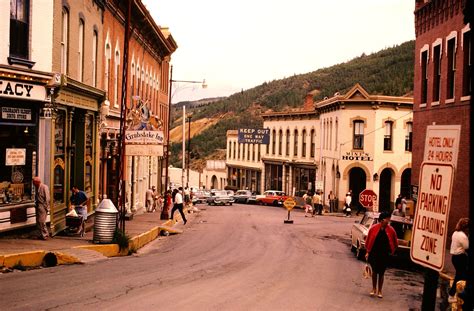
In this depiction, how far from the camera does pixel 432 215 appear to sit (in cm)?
596

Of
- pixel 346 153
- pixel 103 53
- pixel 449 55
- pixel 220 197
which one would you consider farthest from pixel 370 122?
pixel 103 53

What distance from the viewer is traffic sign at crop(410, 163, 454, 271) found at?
5770mm

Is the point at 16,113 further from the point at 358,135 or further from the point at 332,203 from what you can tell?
the point at 358,135

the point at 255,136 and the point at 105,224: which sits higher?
the point at 255,136

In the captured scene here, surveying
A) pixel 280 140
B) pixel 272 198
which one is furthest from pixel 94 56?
pixel 280 140

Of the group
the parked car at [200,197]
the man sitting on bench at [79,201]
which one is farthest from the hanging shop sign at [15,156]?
the parked car at [200,197]

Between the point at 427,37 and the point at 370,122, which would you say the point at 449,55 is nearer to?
the point at 427,37

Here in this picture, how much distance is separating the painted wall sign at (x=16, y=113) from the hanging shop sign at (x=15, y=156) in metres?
0.84

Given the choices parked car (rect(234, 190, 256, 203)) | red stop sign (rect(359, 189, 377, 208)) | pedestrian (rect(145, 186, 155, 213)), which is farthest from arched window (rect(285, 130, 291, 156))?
red stop sign (rect(359, 189, 377, 208))

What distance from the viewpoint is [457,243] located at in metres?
14.6

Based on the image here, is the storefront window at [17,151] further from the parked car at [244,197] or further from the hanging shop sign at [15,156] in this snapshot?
the parked car at [244,197]

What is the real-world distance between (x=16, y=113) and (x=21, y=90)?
27.7 inches

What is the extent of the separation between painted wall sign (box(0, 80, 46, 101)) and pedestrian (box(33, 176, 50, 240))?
7.13ft

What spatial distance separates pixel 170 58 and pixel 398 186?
21252 mm
